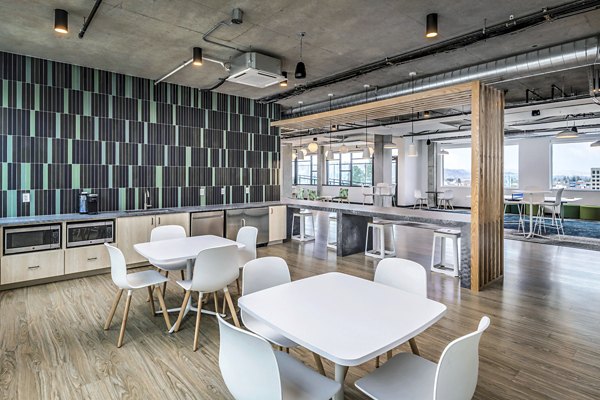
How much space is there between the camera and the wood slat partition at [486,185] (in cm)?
457

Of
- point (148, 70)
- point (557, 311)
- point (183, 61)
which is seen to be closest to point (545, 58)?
point (557, 311)

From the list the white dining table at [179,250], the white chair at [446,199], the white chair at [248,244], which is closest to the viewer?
the white dining table at [179,250]

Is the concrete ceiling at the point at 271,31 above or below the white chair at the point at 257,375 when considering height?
above

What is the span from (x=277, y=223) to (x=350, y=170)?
11.6m

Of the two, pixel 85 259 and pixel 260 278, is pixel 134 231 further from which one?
pixel 260 278

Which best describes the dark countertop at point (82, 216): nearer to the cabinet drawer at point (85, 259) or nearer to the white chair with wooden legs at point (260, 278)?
the cabinet drawer at point (85, 259)

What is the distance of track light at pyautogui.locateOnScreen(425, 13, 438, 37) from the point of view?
12.3 feet

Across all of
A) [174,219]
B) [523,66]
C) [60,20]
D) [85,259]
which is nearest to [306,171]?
[174,219]

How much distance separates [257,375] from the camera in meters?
1.45

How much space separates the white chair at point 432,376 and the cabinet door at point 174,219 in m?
4.79

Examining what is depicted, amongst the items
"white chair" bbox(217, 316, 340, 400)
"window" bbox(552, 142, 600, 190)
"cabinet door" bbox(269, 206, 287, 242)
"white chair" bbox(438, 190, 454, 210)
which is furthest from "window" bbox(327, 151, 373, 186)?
"white chair" bbox(217, 316, 340, 400)

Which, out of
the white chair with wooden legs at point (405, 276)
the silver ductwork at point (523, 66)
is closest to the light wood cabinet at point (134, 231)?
the white chair with wooden legs at point (405, 276)

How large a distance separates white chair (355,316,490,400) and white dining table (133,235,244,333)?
2.11m

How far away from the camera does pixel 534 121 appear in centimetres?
1029
